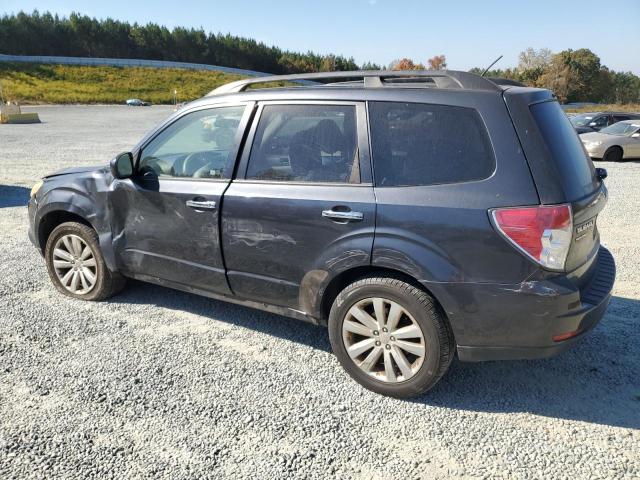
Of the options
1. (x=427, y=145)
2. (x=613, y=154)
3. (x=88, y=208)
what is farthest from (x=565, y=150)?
(x=613, y=154)

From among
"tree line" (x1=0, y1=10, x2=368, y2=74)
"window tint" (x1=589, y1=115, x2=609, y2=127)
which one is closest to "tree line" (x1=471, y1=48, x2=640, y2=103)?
"tree line" (x1=0, y1=10, x2=368, y2=74)

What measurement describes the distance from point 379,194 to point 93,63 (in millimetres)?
79708

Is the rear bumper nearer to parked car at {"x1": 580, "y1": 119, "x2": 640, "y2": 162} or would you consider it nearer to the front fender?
the front fender

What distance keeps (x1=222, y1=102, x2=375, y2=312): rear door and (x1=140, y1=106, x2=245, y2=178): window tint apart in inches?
8.2

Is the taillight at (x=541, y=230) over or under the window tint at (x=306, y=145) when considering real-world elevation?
under

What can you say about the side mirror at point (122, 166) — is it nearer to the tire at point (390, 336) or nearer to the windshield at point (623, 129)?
the tire at point (390, 336)

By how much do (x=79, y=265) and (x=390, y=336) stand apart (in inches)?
115

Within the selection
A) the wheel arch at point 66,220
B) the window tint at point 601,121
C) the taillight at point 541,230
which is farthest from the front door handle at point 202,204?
the window tint at point 601,121

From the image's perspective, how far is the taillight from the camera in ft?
8.52

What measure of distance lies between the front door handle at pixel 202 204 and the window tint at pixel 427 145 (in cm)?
119

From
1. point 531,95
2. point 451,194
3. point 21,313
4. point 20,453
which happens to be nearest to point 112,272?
point 21,313

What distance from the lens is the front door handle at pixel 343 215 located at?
2.99 meters

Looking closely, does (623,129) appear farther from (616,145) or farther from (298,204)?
(298,204)

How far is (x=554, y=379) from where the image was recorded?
3.33 meters
